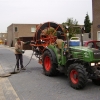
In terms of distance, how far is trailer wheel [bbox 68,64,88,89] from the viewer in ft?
20.9

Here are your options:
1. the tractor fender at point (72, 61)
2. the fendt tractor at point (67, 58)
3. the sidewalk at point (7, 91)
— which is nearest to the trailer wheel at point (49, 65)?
the fendt tractor at point (67, 58)

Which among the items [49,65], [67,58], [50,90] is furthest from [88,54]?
[49,65]

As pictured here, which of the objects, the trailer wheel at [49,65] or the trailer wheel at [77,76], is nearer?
the trailer wheel at [77,76]

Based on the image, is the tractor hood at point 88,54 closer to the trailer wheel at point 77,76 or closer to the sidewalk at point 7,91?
the trailer wheel at point 77,76

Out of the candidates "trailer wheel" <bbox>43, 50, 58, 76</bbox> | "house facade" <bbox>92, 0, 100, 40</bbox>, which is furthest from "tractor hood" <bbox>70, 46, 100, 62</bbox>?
"house facade" <bbox>92, 0, 100, 40</bbox>

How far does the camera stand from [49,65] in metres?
9.04

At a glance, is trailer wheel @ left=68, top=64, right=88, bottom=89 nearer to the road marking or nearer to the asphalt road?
the asphalt road

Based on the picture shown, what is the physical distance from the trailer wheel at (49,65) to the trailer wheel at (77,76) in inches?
62.4

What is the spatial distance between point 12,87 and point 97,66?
9.85 ft

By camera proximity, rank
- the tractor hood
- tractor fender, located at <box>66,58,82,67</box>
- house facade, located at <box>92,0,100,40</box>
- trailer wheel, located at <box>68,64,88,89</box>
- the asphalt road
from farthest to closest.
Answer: house facade, located at <box>92,0,100,40</box> < tractor fender, located at <box>66,58,82,67</box> < the tractor hood < trailer wheel, located at <box>68,64,88,89</box> < the asphalt road

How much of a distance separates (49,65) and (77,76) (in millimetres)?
2564

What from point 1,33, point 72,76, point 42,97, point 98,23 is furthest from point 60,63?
point 1,33

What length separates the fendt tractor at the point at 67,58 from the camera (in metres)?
6.51

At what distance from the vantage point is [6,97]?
5.98 m
